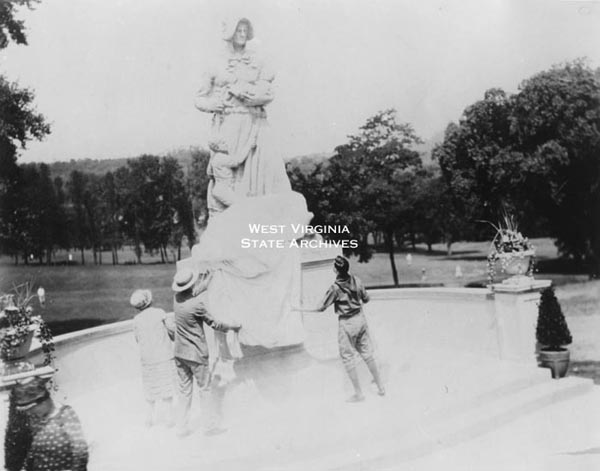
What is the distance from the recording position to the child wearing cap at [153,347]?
19.9 ft

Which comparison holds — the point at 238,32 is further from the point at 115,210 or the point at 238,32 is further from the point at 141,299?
the point at 115,210

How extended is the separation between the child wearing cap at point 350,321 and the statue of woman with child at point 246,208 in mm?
667

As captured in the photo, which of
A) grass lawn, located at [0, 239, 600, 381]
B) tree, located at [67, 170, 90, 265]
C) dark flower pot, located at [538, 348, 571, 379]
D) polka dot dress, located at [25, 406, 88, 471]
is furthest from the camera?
tree, located at [67, 170, 90, 265]

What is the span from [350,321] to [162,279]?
1651 cm

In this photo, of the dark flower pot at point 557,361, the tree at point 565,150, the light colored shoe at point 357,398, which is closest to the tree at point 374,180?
the tree at point 565,150

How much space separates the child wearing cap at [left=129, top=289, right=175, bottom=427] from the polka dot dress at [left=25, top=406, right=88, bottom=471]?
7.82 feet

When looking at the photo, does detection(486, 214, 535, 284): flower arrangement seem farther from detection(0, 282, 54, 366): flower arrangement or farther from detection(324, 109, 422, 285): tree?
detection(324, 109, 422, 285): tree

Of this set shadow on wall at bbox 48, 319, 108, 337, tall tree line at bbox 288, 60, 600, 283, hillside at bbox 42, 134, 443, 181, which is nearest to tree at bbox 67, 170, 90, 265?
hillside at bbox 42, 134, 443, 181

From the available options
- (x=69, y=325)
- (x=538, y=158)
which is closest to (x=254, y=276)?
(x=69, y=325)

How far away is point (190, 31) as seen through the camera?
17203 millimetres

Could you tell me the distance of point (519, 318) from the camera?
8.03 m

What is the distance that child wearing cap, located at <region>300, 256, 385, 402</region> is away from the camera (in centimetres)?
654

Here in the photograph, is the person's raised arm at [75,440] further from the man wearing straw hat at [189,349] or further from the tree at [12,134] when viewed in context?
the tree at [12,134]

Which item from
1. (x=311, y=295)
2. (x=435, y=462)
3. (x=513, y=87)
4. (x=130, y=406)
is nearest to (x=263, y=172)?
(x=311, y=295)
